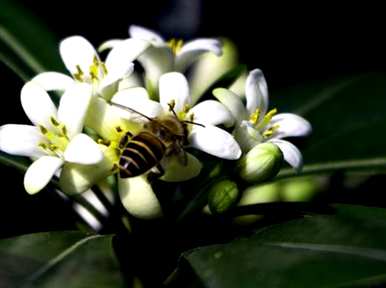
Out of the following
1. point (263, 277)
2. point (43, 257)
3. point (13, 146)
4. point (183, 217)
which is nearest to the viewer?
point (263, 277)

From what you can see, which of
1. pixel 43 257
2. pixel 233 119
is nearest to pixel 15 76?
pixel 233 119

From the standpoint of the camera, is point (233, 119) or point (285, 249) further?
point (233, 119)

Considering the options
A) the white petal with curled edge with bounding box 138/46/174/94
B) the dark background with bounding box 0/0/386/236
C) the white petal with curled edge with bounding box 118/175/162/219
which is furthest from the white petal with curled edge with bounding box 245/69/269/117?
the dark background with bounding box 0/0/386/236

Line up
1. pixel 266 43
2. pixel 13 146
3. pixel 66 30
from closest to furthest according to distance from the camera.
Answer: pixel 13 146
pixel 66 30
pixel 266 43

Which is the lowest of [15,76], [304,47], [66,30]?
[304,47]

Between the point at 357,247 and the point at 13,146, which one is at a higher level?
the point at 13,146

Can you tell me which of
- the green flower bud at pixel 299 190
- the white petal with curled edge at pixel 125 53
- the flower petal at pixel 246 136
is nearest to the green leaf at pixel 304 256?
the flower petal at pixel 246 136

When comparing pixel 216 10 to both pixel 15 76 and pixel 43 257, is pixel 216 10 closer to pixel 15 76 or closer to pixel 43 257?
pixel 15 76
